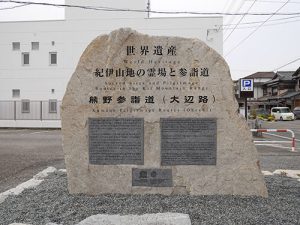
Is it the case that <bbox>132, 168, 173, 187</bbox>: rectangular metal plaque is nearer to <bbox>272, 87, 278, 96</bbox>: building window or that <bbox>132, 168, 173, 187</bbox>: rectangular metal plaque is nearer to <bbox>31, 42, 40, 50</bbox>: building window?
<bbox>31, 42, 40, 50</bbox>: building window

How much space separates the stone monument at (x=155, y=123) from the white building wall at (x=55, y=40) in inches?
908

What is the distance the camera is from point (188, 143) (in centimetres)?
586

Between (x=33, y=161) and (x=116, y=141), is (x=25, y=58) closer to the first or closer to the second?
(x=33, y=161)

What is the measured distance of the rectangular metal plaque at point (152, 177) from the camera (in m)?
5.82

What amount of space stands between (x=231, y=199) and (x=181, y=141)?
1158 millimetres

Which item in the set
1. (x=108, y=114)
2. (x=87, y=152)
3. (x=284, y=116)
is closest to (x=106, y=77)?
(x=108, y=114)

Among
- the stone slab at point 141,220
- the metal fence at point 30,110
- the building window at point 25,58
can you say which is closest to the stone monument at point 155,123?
the stone slab at point 141,220

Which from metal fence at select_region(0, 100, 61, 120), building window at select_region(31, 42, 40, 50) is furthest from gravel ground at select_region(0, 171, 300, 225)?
building window at select_region(31, 42, 40, 50)

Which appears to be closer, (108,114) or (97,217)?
(97,217)

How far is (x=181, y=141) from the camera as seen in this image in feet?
19.2

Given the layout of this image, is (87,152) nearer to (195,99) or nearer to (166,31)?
(195,99)

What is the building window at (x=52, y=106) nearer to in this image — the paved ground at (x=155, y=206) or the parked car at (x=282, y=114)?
the paved ground at (x=155, y=206)

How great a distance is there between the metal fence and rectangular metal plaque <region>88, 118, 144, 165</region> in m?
23.3

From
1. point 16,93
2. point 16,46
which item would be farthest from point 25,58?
point 16,93
